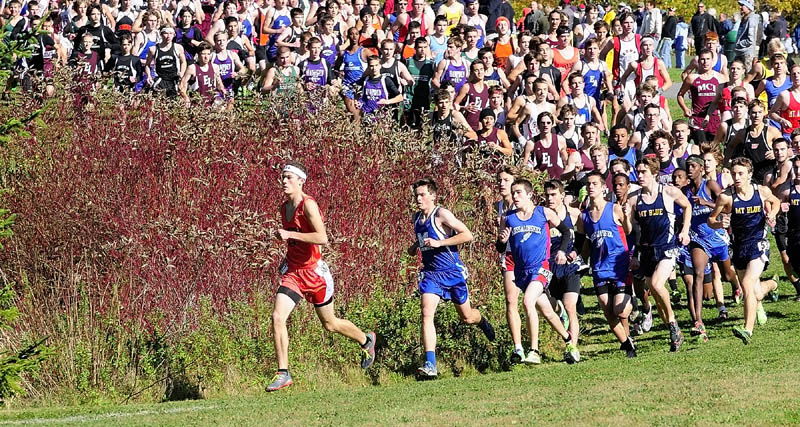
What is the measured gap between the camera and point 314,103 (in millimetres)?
18312

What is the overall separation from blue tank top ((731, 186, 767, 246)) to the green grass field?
1101 mm

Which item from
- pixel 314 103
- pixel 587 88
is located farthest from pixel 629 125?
pixel 314 103

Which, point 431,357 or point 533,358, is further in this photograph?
point 533,358

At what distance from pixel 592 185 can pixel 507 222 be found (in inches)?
39.4

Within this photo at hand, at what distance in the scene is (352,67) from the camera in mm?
21000

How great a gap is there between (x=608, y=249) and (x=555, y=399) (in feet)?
11.1

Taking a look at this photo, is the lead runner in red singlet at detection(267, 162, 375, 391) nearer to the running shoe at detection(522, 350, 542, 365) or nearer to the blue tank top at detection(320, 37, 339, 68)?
the running shoe at detection(522, 350, 542, 365)

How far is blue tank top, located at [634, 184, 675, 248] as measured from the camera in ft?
47.6

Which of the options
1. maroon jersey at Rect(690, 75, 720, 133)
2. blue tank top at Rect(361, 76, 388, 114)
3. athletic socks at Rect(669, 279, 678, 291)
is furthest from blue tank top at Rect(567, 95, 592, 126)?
athletic socks at Rect(669, 279, 678, 291)

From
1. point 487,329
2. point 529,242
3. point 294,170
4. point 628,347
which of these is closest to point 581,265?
point 529,242

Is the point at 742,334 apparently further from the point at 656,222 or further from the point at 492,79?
the point at 492,79

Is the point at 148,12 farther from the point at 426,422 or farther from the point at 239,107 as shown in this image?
the point at 426,422

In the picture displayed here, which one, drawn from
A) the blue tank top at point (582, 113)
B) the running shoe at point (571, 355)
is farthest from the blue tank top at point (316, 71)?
the running shoe at point (571, 355)

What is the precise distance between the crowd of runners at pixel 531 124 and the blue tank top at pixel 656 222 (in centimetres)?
2
